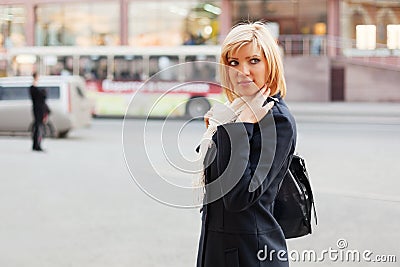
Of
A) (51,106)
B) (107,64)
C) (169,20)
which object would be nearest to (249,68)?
(51,106)

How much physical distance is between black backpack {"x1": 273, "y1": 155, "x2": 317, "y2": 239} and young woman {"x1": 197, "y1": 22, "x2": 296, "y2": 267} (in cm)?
8

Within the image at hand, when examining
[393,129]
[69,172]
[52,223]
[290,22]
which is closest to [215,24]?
[290,22]

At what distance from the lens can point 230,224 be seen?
2.19m

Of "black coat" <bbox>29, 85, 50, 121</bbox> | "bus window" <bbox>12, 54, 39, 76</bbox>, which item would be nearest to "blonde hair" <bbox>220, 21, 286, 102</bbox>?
"black coat" <bbox>29, 85, 50, 121</bbox>

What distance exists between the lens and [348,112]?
22.8m

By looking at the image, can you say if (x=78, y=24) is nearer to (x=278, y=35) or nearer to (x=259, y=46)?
(x=278, y=35)

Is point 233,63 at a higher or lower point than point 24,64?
lower

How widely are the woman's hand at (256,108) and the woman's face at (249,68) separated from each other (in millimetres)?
19

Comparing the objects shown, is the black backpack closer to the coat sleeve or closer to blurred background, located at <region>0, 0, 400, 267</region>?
the coat sleeve

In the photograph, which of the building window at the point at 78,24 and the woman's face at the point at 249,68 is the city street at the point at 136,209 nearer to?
the woman's face at the point at 249,68

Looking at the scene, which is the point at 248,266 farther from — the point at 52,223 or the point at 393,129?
the point at 393,129

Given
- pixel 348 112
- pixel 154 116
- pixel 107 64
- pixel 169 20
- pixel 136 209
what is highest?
pixel 169 20

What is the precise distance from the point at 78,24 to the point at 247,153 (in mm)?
26956

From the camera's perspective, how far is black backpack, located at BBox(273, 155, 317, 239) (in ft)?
7.59
